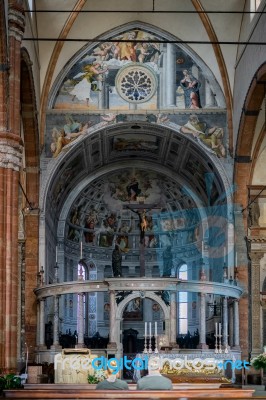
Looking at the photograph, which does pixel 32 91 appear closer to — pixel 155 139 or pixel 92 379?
pixel 155 139

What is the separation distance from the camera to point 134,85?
3612 centimetres

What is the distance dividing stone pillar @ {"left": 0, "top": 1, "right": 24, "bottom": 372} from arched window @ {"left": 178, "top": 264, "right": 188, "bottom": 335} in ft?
55.1

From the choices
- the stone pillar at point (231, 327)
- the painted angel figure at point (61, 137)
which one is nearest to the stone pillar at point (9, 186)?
the painted angel figure at point (61, 137)

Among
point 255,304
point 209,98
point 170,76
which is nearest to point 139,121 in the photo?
point 170,76

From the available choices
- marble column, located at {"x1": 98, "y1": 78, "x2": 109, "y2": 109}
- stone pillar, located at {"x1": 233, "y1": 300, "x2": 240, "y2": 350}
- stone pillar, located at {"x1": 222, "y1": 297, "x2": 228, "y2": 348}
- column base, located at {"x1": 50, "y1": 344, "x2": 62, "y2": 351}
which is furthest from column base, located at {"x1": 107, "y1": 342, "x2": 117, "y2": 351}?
marble column, located at {"x1": 98, "y1": 78, "x2": 109, "y2": 109}

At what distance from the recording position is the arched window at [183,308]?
41.0 metres

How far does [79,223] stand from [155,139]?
5.70m

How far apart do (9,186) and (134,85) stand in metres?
12.3

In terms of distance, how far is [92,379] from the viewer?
20.4m

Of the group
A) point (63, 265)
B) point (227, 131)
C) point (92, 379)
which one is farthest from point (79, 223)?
point (92, 379)

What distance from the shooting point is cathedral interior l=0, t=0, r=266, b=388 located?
32.6 m

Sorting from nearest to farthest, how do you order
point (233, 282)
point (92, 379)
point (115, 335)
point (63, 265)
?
point (92, 379) → point (115, 335) → point (233, 282) → point (63, 265)

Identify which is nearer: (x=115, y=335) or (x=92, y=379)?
(x=92, y=379)

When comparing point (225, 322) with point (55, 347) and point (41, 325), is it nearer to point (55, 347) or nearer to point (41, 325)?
point (55, 347)
